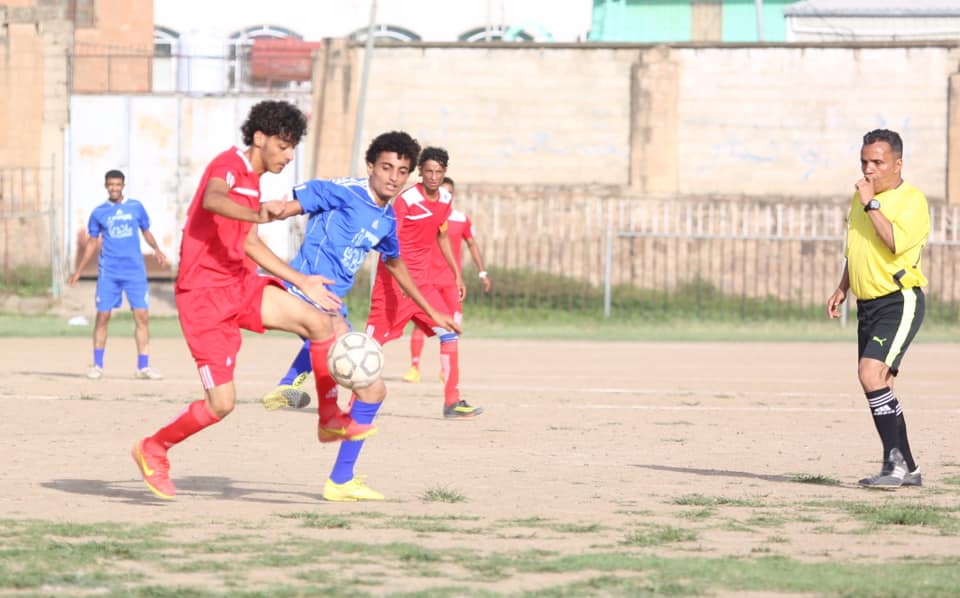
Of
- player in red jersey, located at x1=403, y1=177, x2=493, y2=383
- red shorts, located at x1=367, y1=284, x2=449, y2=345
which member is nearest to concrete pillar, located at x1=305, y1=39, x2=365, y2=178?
player in red jersey, located at x1=403, y1=177, x2=493, y2=383

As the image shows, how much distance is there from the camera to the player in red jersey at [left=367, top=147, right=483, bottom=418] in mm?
12281

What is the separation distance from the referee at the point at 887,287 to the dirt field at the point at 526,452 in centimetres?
32

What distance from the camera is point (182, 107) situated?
30.7 meters

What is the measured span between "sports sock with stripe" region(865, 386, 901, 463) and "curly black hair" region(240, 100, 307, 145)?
354 centimetres

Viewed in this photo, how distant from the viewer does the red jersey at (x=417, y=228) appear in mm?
12867

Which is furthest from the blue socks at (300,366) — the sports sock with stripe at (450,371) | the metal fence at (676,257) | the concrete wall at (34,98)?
the concrete wall at (34,98)

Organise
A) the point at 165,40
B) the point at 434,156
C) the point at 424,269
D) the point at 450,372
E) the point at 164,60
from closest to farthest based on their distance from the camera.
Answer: the point at 450,372 < the point at 434,156 < the point at 424,269 < the point at 164,60 < the point at 165,40

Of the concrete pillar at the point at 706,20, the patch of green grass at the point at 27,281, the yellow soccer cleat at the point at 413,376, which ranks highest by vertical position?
the concrete pillar at the point at 706,20

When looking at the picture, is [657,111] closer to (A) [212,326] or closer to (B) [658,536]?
(A) [212,326]

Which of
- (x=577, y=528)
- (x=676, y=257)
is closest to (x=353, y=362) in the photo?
(x=577, y=528)

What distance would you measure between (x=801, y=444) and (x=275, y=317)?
455 centimetres

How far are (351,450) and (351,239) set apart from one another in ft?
5.77

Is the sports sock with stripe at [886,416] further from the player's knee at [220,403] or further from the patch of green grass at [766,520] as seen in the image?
the player's knee at [220,403]

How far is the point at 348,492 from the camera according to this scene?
809 centimetres
